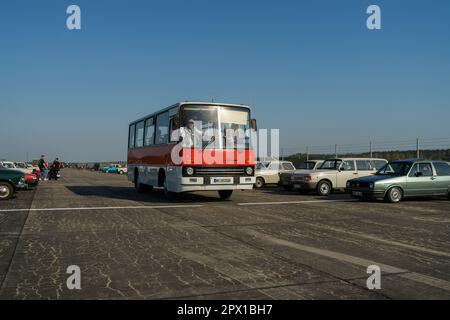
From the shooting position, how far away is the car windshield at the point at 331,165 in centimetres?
1920

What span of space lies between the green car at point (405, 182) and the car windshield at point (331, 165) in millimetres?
2844

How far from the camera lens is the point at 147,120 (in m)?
19.2

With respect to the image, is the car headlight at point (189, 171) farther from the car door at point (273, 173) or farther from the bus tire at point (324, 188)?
the car door at point (273, 173)

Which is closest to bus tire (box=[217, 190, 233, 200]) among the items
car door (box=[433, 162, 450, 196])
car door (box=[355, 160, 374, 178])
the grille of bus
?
the grille of bus

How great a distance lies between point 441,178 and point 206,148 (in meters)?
8.87

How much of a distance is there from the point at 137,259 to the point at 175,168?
8.66 metres

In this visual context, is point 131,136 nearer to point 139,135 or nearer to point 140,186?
point 139,135

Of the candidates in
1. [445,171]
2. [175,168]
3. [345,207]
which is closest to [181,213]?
[175,168]

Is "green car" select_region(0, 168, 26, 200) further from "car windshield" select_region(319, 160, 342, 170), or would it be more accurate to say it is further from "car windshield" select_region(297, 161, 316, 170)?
"car windshield" select_region(319, 160, 342, 170)

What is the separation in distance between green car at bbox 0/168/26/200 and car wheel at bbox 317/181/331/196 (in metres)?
12.1

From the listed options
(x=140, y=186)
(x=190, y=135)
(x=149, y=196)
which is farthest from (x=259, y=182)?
(x=190, y=135)

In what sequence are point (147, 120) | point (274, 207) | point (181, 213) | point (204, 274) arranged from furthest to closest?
point (147, 120) → point (274, 207) → point (181, 213) → point (204, 274)
